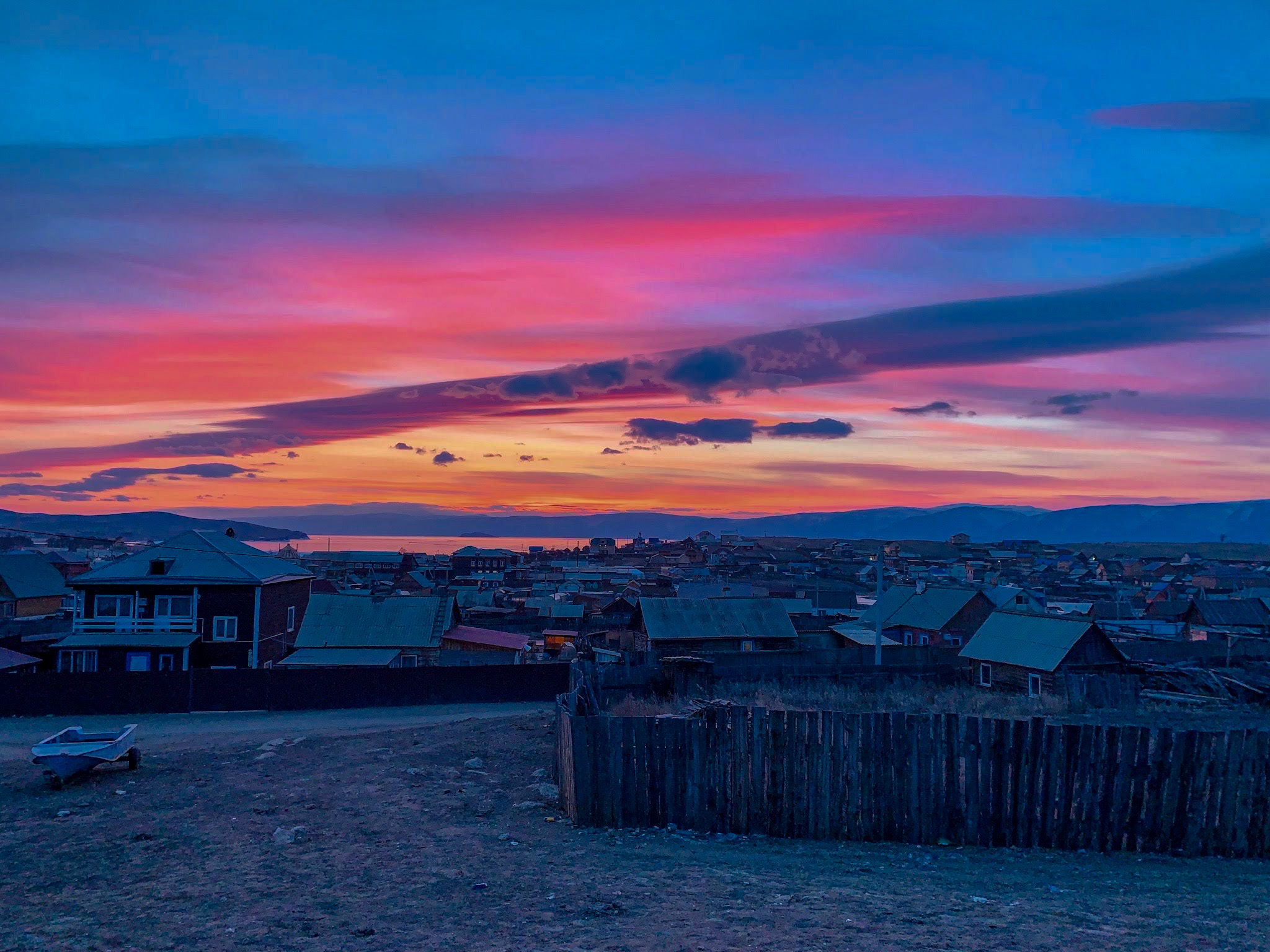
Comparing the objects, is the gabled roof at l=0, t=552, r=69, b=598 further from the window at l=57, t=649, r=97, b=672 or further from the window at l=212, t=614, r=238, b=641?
the window at l=212, t=614, r=238, b=641

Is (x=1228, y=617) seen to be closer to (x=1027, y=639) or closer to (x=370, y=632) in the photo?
(x=1027, y=639)

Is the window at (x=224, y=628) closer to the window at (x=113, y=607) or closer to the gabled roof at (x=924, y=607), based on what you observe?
the window at (x=113, y=607)

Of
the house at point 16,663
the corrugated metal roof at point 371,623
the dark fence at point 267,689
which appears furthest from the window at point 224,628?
the dark fence at point 267,689

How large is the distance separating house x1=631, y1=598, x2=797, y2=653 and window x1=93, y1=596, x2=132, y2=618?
2374cm

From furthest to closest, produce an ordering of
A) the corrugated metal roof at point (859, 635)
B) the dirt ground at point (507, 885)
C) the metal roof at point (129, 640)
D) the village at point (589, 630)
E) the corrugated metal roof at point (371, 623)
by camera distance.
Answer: the corrugated metal roof at point (859, 635), the corrugated metal roof at point (371, 623), the metal roof at point (129, 640), the village at point (589, 630), the dirt ground at point (507, 885)

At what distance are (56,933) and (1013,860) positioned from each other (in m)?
10.3

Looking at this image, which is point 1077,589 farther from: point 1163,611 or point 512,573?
point 512,573

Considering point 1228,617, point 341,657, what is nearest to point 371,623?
point 341,657

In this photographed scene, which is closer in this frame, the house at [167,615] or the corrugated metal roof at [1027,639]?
the corrugated metal roof at [1027,639]

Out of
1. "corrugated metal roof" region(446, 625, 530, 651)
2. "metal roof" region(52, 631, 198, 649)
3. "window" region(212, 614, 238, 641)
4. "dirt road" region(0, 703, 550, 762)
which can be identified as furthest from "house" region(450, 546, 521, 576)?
"dirt road" region(0, 703, 550, 762)

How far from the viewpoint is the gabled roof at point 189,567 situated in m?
38.6

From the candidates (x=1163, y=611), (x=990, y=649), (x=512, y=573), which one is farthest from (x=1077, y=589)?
(x=990, y=649)

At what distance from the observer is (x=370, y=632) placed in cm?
4253

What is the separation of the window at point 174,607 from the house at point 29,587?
3412cm
